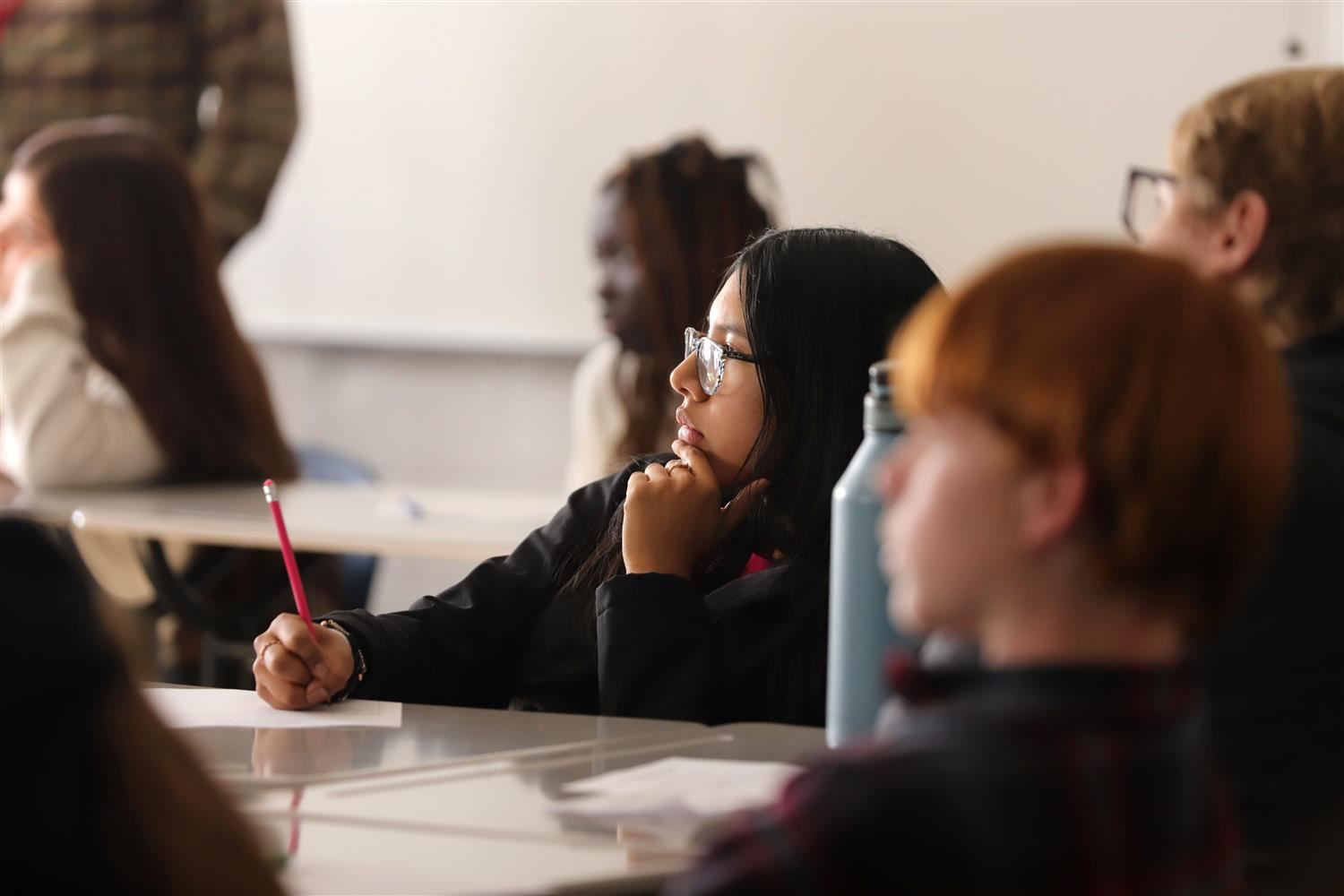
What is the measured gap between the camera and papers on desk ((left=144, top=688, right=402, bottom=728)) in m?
1.43

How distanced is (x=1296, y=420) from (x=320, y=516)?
87.6 inches

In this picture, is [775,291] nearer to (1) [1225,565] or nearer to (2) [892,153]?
(1) [1225,565]

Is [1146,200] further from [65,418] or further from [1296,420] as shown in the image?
[65,418]

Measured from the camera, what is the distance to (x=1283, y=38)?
13.0ft

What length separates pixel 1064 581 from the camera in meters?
0.83

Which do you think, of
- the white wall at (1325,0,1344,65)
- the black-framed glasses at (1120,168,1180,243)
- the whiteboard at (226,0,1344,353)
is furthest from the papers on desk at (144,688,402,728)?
the white wall at (1325,0,1344,65)

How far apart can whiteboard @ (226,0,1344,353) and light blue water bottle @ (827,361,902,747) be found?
117 inches

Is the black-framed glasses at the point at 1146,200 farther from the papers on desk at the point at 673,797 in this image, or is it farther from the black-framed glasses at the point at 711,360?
the papers on desk at the point at 673,797

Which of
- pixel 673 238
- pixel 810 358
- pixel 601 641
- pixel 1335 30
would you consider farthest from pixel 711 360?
pixel 1335 30

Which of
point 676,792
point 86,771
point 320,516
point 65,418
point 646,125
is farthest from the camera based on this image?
point 646,125

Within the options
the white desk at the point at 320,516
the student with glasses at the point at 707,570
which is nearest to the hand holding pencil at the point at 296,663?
the student with glasses at the point at 707,570

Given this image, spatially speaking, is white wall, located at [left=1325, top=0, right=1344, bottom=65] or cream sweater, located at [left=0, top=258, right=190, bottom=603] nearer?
cream sweater, located at [left=0, top=258, right=190, bottom=603]

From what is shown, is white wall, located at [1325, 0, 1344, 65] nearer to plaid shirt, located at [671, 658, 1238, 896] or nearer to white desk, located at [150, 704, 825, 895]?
white desk, located at [150, 704, 825, 895]

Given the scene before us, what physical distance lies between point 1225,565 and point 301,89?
4382 millimetres
